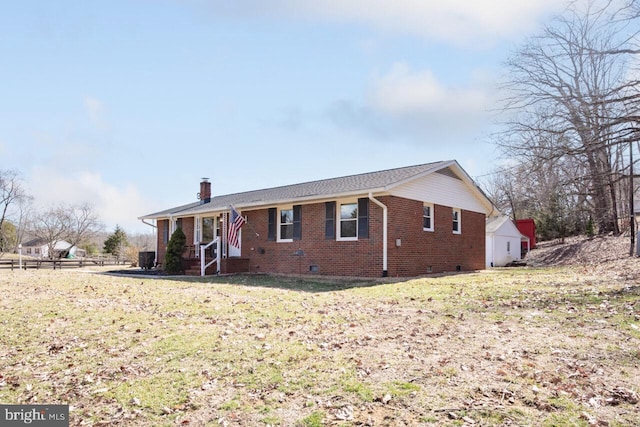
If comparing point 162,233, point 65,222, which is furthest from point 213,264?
point 65,222

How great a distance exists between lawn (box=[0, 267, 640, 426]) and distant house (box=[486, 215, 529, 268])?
16.0 m

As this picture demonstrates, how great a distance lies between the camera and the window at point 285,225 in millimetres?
16656

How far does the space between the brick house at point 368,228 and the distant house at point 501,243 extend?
467 centimetres

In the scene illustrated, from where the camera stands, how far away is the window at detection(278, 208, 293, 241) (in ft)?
54.6

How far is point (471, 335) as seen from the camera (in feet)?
18.9

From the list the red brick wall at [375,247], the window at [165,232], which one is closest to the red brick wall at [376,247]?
the red brick wall at [375,247]

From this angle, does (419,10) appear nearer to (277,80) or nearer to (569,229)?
(277,80)

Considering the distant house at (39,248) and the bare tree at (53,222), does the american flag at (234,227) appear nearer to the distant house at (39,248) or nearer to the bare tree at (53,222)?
the bare tree at (53,222)

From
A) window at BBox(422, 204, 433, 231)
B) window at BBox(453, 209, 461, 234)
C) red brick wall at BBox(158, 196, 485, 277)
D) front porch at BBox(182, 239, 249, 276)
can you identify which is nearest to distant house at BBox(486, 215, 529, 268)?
red brick wall at BBox(158, 196, 485, 277)

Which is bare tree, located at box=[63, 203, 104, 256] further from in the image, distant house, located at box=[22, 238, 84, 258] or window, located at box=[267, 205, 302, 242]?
window, located at box=[267, 205, 302, 242]

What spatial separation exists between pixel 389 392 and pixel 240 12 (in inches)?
380

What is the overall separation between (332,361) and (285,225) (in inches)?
478

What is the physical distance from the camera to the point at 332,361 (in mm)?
4910

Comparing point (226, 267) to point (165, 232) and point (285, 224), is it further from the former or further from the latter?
point (165, 232)
